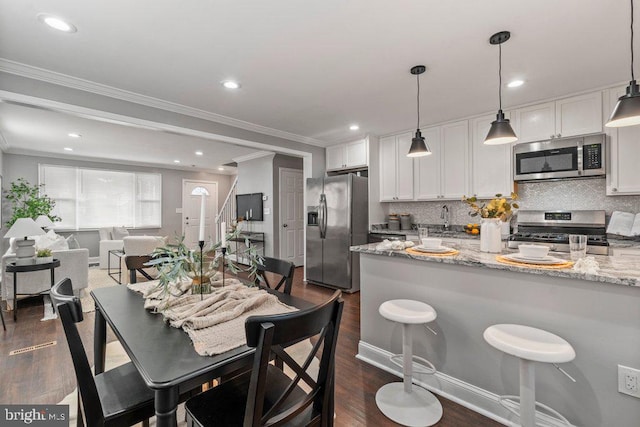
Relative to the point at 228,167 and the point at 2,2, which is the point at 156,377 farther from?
the point at 228,167

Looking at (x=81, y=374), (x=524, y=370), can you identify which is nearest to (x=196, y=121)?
(x=81, y=374)

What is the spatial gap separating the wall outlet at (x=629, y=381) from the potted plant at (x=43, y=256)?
520cm

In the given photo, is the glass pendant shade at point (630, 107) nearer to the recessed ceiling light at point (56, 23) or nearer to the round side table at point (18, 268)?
the recessed ceiling light at point (56, 23)

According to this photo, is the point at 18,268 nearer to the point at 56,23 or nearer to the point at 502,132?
the point at 56,23

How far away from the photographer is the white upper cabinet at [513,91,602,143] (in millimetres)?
3020

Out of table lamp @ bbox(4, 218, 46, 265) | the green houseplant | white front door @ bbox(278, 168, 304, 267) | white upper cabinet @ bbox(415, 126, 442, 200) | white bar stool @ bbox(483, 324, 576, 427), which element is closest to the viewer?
white bar stool @ bbox(483, 324, 576, 427)

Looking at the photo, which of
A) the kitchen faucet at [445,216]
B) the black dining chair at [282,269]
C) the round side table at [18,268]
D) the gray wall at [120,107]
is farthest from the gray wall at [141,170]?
the kitchen faucet at [445,216]

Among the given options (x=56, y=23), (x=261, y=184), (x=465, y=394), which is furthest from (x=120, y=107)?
(x=465, y=394)

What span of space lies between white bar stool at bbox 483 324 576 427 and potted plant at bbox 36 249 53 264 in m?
4.66

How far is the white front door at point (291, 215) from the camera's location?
598cm

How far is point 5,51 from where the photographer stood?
2.24 m

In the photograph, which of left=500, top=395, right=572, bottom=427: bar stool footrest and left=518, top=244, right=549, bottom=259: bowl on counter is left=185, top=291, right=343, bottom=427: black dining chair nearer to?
left=500, top=395, right=572, bottom=427: bar stool footrest

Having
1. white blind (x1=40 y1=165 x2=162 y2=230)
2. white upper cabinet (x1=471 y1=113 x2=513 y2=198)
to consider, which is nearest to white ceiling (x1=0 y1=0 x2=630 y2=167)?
white upper cabinet (x1=471 y1=113 x2=513 y2=198)

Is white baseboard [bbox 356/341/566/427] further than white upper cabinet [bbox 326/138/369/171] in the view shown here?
No
